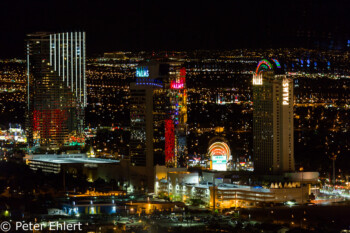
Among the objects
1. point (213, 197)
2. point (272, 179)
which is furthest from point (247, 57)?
point (213, 197)

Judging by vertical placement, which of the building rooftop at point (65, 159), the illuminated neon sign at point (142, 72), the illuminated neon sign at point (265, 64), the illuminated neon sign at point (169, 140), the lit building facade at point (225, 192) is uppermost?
the illuminated neon sign at point (265, 64)

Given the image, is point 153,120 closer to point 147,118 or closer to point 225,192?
point 147,118

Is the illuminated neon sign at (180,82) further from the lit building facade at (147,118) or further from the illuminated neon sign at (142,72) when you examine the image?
the illuminated neon sign at (142,72)

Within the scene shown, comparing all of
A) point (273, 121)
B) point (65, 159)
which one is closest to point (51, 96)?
point (65, 159)

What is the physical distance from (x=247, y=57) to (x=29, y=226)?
2342 centimetres

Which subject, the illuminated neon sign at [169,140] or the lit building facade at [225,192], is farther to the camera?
the illuminated neon sign at [169,140]

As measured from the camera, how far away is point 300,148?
207ft

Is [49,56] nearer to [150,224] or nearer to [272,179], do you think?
[272,179]

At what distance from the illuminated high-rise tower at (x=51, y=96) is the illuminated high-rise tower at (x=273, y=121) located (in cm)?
1867

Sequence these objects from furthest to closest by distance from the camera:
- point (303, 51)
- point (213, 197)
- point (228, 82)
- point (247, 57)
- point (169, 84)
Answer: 1. point (228, 82)
2. point (247, 57)
3. point (169, 84)
4. point (303, 51)
5. point (213, 197)

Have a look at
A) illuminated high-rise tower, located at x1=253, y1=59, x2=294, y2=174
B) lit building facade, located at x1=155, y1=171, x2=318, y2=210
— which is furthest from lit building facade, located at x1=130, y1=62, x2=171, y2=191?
illuminated high-rise tower, located at x1=253, y1=59, x2=294, y2=174

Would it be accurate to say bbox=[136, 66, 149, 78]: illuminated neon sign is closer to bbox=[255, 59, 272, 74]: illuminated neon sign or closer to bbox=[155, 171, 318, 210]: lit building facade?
bbox=[255, 59, 272, 74]: illuminated neon sign

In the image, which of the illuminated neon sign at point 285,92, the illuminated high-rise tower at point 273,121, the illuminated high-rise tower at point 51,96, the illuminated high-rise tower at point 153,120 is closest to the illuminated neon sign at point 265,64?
the illuminated high-rise tower at point 273,121

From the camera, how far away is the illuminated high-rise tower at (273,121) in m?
48.0
